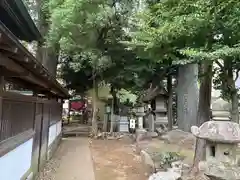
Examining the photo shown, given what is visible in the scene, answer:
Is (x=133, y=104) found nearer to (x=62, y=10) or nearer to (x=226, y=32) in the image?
(x=62, y=10)

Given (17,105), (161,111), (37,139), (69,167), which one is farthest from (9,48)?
(161,111)

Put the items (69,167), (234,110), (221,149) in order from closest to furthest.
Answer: (221,149) < (234,110) < (69,167)

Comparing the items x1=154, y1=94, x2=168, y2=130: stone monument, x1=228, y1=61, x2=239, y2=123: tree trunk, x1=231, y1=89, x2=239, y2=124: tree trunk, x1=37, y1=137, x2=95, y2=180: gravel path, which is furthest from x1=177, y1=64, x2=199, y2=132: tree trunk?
x1=231, y1=89, x2=239, y2=124: tree trunk

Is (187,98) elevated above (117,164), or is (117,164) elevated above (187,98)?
(187,98)

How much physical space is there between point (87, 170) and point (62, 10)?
6.24m

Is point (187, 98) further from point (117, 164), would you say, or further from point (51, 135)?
point (51, 135)

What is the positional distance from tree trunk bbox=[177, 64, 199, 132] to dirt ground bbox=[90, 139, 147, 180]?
240 centimetres

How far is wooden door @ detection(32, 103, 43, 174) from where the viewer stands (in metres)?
5.54

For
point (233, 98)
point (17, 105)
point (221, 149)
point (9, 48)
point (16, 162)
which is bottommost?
point (16, 162)

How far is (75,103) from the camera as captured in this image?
24.4 metres

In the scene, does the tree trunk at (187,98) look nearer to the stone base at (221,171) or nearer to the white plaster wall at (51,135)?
the white plaster wall at (51,135)

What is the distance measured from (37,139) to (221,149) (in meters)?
3.86

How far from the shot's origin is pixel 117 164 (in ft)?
24.9

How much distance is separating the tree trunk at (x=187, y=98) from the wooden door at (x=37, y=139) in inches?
240
